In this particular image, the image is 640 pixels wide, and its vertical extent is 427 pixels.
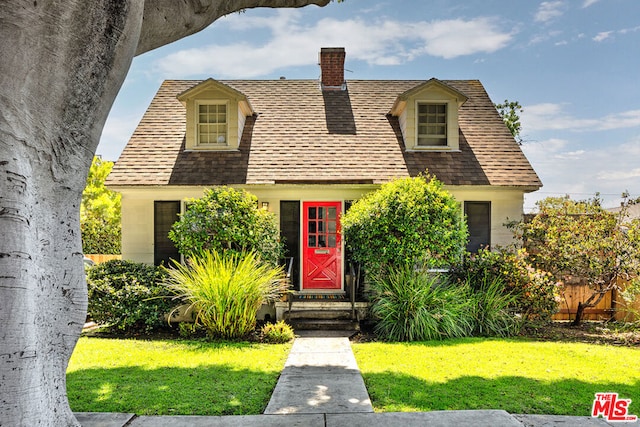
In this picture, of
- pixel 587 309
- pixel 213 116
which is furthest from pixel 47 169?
pixel 587 309

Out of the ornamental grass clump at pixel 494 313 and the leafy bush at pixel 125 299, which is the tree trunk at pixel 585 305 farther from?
the leafy bush at pixel 125 299

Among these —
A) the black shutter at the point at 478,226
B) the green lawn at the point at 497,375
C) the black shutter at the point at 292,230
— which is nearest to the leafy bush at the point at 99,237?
the black shutter at the point at 292,230

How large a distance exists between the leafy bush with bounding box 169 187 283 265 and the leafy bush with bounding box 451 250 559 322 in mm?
4863

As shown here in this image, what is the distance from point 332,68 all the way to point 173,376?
39.2 ft

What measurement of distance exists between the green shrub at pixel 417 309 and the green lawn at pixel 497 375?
1.56ft

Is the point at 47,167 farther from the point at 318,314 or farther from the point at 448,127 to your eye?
the point at 448,127

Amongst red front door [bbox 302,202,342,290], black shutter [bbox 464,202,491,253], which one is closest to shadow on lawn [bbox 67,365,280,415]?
red front door [bbox 302,202,342,290]

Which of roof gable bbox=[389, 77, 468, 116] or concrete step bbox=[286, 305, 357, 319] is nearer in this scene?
concrete step bbox=[286, 305, 357, 319]

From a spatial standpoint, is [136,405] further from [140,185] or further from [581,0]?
[581,0]

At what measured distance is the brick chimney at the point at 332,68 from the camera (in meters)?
15.0

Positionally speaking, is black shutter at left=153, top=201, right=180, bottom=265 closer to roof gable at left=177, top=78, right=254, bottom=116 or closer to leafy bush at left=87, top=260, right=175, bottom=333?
leafy bush at left=87, top=260, right=175, bottom=333

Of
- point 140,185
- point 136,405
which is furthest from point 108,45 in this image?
point 140,185

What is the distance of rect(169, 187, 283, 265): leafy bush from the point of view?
9883mm

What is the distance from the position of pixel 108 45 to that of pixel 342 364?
18.6 feet
